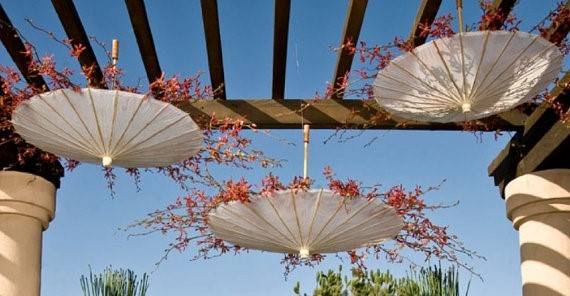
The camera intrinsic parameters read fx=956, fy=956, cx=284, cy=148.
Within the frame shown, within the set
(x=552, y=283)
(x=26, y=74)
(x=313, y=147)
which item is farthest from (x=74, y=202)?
(x=552, y=283)

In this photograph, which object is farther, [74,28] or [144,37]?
[144,37]

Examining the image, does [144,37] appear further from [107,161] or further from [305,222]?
[305,222]

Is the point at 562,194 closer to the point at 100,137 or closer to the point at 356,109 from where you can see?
the point at 356,109

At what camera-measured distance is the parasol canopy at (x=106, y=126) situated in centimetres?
515

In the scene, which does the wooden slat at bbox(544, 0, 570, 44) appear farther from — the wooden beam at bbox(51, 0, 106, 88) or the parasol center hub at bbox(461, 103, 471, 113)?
the wooden beam at bbox(51, 0, 106, 88)

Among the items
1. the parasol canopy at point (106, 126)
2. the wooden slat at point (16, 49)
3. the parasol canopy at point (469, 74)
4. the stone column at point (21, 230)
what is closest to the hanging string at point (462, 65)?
the parasol canopy at point (469, 74)

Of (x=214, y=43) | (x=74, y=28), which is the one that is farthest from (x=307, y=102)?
(x=74, y=28)

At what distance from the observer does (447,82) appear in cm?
500

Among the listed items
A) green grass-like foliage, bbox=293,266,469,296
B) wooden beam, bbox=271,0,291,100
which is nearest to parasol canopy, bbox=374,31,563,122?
wooden beam, bbox=271,0,291,100

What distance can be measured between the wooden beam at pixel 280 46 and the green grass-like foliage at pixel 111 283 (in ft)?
6.85

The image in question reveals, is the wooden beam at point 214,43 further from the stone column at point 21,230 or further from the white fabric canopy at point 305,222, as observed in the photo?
the stone column at point 21,230

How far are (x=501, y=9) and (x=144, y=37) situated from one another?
6.96ft

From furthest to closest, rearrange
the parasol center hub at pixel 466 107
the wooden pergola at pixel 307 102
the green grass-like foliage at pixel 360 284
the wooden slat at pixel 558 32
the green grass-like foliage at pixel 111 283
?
the green grass-like foliage at pixel 360 284
the green grass-like foliage at pixel 111 283
the wooden pergola at pixel 307 102
the wooden slat at pixel 558 32
the parasol center hub at pixel 466 107

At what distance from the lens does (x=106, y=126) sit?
5.29 m
